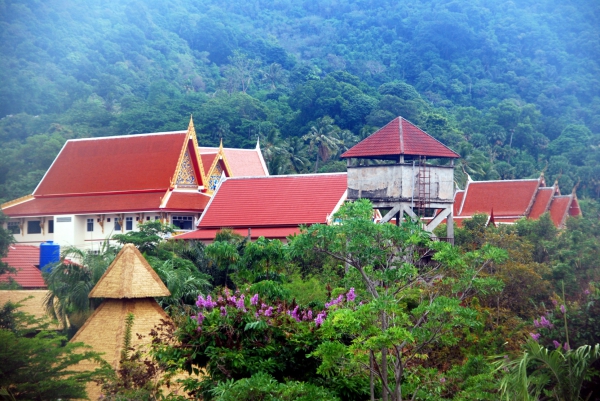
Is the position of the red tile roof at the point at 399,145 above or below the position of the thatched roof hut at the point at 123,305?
above

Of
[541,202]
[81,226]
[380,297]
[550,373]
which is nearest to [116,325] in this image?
[380,297]

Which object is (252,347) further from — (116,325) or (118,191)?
(118,191)

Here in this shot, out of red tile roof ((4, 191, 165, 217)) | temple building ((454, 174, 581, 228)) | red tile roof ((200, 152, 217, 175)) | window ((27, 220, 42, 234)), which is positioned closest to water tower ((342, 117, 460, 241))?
red tile roof ((4, 191, 165, 217))

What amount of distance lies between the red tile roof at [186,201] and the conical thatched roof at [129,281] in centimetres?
1758

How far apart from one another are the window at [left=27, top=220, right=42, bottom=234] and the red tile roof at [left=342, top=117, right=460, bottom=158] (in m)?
18.8

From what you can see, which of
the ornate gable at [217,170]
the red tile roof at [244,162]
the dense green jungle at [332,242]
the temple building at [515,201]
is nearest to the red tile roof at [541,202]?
the temple building at [515,201]

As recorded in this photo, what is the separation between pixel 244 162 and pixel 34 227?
11.1m

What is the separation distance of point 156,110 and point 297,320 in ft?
216

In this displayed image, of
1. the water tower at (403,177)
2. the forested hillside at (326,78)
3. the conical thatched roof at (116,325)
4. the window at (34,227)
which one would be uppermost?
the forested hillside at (326,78)

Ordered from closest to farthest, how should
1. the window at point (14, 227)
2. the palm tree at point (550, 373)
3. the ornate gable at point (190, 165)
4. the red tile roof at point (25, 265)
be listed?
the palm tree at point (550, 373) < the red tile roof at point (25, 265) < the ornate gable at point (190, 165) < the window at point (14, 227)

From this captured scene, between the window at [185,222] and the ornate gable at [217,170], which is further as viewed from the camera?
the ornate gable at [217,170]

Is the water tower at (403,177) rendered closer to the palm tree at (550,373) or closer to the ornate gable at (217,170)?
the palm tree at (550,373)

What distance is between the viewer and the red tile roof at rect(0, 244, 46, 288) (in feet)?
73.3

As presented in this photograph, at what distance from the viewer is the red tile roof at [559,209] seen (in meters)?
38.1
